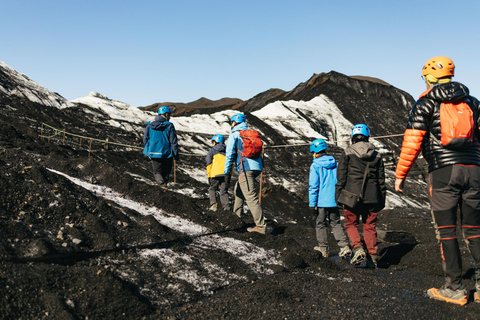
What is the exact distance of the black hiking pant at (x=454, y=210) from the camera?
10.8ft

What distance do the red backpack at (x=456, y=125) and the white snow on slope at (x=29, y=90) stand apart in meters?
15.9

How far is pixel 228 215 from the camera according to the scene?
20.8ft

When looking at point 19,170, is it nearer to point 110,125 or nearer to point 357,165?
point 357,165

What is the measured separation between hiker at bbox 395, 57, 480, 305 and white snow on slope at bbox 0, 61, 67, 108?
15.8 metres

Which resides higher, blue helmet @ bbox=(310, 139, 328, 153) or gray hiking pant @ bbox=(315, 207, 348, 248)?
blue helmet @ bbox=(310, 139, 328, 153)

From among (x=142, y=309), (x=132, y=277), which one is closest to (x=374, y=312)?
(x=142, y=309)

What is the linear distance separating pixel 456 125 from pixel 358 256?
2.10 m

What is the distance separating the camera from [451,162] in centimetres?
335

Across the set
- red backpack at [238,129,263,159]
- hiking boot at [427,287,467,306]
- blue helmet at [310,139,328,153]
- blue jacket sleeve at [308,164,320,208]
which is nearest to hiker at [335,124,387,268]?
blue jacket sleeve at [308,164,320,208]

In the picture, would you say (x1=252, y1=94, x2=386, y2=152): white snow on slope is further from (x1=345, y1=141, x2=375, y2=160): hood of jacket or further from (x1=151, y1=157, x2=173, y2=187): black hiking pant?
(x1=345, y1=141, x2=375, y2=160): hood of jacket

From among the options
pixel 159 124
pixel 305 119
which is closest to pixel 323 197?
pixel 159 124

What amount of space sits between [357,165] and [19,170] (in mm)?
4133

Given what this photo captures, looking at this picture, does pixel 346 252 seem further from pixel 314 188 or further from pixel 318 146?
pixel 318 146

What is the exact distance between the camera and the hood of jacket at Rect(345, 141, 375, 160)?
16.0 feet
